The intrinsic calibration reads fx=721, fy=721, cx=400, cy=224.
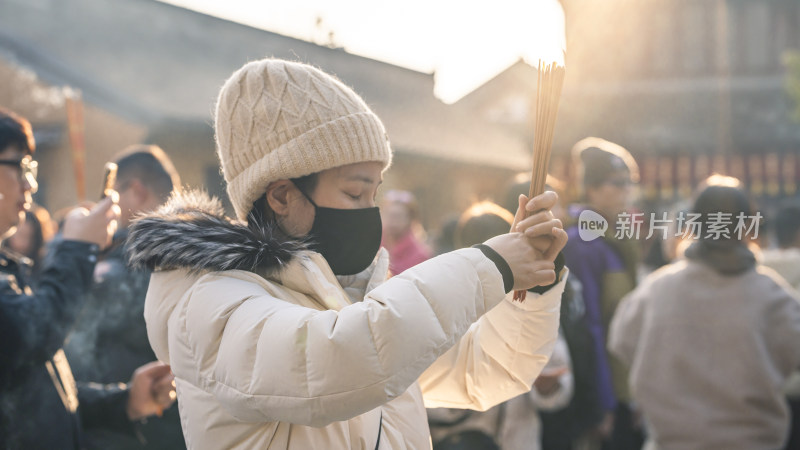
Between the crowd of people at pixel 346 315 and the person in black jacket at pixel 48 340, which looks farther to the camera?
the person in black jacket at pixel 48 340

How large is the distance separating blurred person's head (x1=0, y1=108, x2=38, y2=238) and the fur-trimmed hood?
45.3 inches

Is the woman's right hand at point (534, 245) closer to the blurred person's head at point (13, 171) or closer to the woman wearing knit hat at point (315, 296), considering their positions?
the woman wearing knit hat at point (315, 296)

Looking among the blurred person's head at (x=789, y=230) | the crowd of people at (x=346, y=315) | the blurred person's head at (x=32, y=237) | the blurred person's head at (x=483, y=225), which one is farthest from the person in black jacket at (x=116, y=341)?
the blurred person's head at (x=789, y=230)

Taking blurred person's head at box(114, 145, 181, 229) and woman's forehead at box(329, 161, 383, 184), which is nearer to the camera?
woman's forehead at box(329, 161, 383, 184)

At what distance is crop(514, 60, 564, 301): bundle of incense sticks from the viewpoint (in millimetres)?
1606

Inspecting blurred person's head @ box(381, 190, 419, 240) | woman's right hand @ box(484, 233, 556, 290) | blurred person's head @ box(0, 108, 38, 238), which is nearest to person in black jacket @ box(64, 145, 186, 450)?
blurred person's head @ box(0, 108, 38, 238)

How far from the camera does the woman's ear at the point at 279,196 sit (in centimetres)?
187

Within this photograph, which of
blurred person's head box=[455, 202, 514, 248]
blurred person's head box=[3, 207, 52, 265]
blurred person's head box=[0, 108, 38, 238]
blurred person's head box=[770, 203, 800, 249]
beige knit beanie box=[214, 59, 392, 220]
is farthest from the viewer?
blurred person's head box=[770, 203, 800, 249]

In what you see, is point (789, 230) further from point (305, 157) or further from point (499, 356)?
point (305, 157)

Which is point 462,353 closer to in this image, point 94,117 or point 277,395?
point 277,395

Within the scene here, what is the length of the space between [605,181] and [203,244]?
2.99 metres

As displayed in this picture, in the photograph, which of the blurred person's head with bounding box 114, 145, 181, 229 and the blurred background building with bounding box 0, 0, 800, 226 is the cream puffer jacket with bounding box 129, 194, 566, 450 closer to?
the blurred person's head with bounding box 114, 145, 181, 229

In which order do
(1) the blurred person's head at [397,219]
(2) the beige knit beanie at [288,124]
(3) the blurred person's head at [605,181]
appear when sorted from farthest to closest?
1. (1) the blurred person's head at [397,219]
2. (3) the blurred person's head at [605,181]
3. (2) the beige knit beanie at [288,124]

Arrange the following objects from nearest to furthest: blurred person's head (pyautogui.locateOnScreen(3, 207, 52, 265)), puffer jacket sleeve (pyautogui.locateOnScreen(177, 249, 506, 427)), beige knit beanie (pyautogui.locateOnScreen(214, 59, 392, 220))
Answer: puffer jacket sleeve (pyautogui.locateOnScreen(177, 249, 506, 427))
beige knit beanie (pyautogui.locateOnScreen(214, 59, 392, 220))
blurred person's head (pyautogui.locateOnScreen(3, 207, 52, 265))
